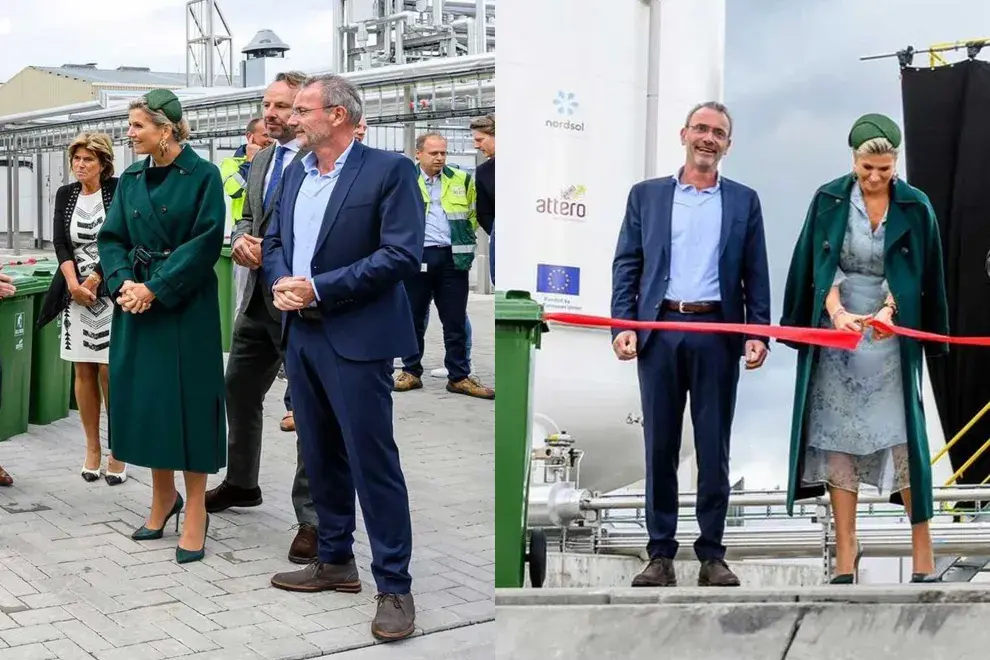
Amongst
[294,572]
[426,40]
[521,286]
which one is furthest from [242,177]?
[426,40]

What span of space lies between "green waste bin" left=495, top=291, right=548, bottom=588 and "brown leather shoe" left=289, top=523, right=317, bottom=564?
1090mm

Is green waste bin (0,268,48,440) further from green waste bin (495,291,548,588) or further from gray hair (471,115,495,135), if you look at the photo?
green waste bin (495,291,548,588)

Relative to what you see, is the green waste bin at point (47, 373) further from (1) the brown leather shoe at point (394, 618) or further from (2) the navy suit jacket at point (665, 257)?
(2) the navy suit jacket at point (665, 257)

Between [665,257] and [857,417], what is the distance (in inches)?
27.4

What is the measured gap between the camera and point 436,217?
23.2 feet

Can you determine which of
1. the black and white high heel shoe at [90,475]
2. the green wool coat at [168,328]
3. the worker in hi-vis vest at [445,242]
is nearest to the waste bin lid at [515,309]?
the green wool coat at [168,328]

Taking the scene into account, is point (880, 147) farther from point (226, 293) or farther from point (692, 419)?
point (226, 293)

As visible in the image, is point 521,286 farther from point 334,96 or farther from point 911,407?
point 911,407

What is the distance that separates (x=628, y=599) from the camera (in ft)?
10.5

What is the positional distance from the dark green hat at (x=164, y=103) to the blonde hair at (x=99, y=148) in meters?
1.05

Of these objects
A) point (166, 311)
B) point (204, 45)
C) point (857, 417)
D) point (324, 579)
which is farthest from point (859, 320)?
point (204, 45)

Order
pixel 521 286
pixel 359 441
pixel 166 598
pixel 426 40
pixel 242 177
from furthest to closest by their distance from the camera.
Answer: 1. pixel 426 40
2. pixel 242 177
3. pixel 166 598
4. pixel 359 441
5. pixel 521 286

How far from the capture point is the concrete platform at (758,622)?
3123 mm

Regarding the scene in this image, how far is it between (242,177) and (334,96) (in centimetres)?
343
